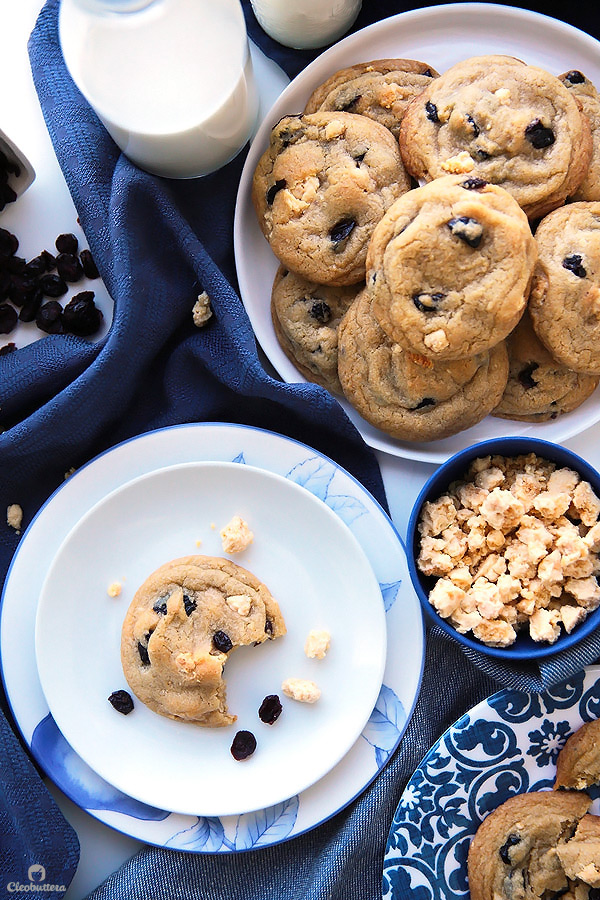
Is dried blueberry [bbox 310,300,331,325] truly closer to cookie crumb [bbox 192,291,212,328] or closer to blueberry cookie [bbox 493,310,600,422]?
cookie crumb [bbox 192,291,212,328]

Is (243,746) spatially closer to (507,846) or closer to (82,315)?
(507,846)

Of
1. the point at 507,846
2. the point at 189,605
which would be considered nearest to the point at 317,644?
the point at 189,605

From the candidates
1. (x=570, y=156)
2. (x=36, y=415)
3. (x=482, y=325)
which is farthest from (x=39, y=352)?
(x=570, y=156)

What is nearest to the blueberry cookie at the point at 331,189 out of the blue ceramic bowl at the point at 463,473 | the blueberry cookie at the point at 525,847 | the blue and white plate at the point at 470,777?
the blue ceramic bowl at the point at 463,473

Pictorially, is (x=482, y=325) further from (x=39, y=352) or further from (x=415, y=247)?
(x=39, y=352)

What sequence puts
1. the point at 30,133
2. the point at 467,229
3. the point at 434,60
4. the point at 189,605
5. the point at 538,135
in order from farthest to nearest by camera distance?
the point at 30,133, the point at 434,60, the point at 189,605, the point at 538,135, the point at 467,229

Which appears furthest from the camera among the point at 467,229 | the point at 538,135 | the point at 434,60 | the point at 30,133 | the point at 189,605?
the point at 30,133
